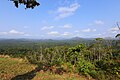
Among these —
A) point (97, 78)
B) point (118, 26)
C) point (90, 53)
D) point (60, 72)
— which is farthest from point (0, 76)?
point (90, 53)

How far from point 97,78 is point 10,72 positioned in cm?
913

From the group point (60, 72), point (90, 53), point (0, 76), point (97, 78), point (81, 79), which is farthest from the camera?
point (90, 53)

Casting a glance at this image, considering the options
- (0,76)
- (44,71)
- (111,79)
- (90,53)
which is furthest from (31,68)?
(90,53)

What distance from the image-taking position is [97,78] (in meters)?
21.5

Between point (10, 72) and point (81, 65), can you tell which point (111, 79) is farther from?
point (10, 72)

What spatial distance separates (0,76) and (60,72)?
229 inches

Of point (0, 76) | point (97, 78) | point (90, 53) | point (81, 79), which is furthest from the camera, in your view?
point (90, 53)

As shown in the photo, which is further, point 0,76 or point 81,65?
point 81,65

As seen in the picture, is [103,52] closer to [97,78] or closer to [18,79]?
[97,78]

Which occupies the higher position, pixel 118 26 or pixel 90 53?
pixel 118 26

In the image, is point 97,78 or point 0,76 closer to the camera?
point 0,76

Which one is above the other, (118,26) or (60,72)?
(118,26)

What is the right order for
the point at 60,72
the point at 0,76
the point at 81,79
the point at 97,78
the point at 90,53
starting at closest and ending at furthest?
the point at 0,76, the point at 81,79, the point at 60,72, the point at 97,78, the point at 90,53

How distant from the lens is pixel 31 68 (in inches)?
826
